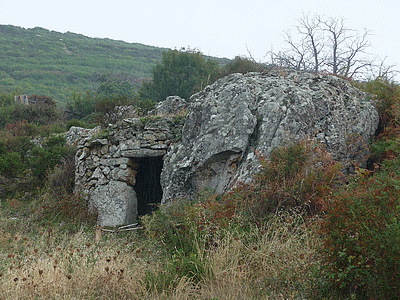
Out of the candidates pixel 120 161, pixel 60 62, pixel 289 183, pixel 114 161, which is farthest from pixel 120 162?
pixel 60 62

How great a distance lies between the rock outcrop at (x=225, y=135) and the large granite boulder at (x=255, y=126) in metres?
0.02

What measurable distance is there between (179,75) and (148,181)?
10378 mm

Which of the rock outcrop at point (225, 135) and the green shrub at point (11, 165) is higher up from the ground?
the rock outcrop at point (225, 135)

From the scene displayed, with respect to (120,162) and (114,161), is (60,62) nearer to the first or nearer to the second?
(114,161)

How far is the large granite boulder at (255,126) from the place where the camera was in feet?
24.2

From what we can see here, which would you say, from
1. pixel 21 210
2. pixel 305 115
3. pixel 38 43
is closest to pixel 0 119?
pixel 21 210

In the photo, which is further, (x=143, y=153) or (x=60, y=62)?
(x=60, y=62)

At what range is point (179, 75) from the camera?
1966 cm

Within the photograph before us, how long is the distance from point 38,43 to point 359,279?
56.6 meters

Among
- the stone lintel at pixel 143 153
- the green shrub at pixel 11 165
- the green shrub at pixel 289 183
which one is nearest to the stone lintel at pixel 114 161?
the stone lintel at pixel 143 153

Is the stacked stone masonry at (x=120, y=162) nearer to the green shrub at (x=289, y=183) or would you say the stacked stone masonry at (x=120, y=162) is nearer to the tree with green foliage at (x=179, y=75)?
the green shrub at (x=289, y=183)

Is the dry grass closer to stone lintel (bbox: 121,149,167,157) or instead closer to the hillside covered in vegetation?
stone lintel (bbox: 121,149,167,157)

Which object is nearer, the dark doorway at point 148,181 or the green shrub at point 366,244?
the green shrub at point 366,244

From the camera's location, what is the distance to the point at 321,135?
7.57 m
